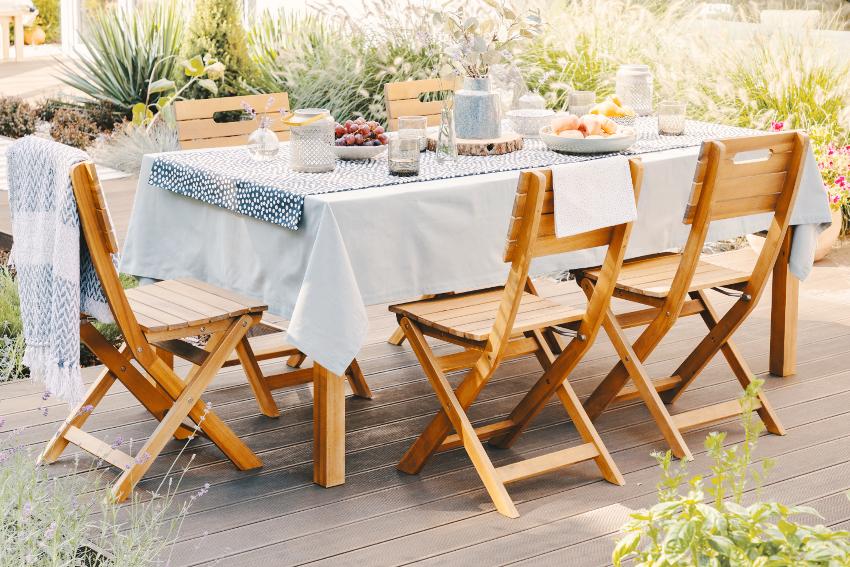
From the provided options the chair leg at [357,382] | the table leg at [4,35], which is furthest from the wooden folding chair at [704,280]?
the table leg at [4,35]

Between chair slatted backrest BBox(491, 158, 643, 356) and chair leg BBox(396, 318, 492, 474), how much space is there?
15 cm

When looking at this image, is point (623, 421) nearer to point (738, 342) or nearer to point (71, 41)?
point (738, 342)

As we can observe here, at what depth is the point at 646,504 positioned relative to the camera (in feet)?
10.8

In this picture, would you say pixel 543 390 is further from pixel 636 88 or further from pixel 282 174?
pixel 636 88

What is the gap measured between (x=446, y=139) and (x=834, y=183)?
3174 mm

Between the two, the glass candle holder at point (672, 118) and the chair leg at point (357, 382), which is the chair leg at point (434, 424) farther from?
the glass candle holder at point (672, 118)

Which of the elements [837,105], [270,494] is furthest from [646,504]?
[837,105]

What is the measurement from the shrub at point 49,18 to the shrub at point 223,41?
9644 millimetres

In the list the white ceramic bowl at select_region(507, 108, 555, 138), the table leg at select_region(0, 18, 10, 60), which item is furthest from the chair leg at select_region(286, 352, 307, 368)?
the table leg at select_region(0, 18, 10, 60)

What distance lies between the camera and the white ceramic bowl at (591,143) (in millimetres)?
3898

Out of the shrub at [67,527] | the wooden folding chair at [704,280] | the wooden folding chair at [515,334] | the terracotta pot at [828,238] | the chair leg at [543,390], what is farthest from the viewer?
the terracotta pot at [828,238]

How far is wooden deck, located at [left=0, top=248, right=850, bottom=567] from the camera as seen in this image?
304 centimetres

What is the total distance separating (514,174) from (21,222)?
4.77 ft

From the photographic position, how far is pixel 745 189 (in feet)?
11.8
